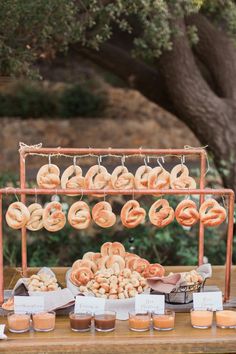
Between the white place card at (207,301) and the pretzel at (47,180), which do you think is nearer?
the white place card at (207,301)

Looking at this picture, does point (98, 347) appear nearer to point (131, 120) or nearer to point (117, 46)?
point (117, 46)

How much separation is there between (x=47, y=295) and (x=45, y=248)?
2.48 m

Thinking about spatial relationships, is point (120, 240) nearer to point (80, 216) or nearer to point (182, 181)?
point (182, 181)

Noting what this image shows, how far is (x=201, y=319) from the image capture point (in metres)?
3.09

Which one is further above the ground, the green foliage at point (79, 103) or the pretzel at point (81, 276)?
the green foliage at point (79, 103)

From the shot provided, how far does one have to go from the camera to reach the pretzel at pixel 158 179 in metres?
3.46

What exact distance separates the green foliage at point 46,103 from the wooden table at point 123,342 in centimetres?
886

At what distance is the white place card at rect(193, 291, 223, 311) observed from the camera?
319cm

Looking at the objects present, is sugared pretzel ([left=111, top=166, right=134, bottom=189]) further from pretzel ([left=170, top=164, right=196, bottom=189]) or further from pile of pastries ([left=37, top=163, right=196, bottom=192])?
pretzel ([left=170, top=164, right=196, bottom=189])

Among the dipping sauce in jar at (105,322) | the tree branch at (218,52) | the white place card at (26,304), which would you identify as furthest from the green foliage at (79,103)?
the dipping sauce in jar at (105,322)

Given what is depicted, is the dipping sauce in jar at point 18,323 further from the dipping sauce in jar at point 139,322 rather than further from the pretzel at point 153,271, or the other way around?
the pretzel at point 153,271

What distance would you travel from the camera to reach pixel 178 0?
4.82 metres

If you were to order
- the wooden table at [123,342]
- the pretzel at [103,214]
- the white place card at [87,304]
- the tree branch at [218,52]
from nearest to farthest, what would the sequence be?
the wooden table at [123,342] → the white place card at [87,304] → the pretzel at [103,214] → the tree branch at [218,52]

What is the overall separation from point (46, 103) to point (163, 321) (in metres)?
9.05
